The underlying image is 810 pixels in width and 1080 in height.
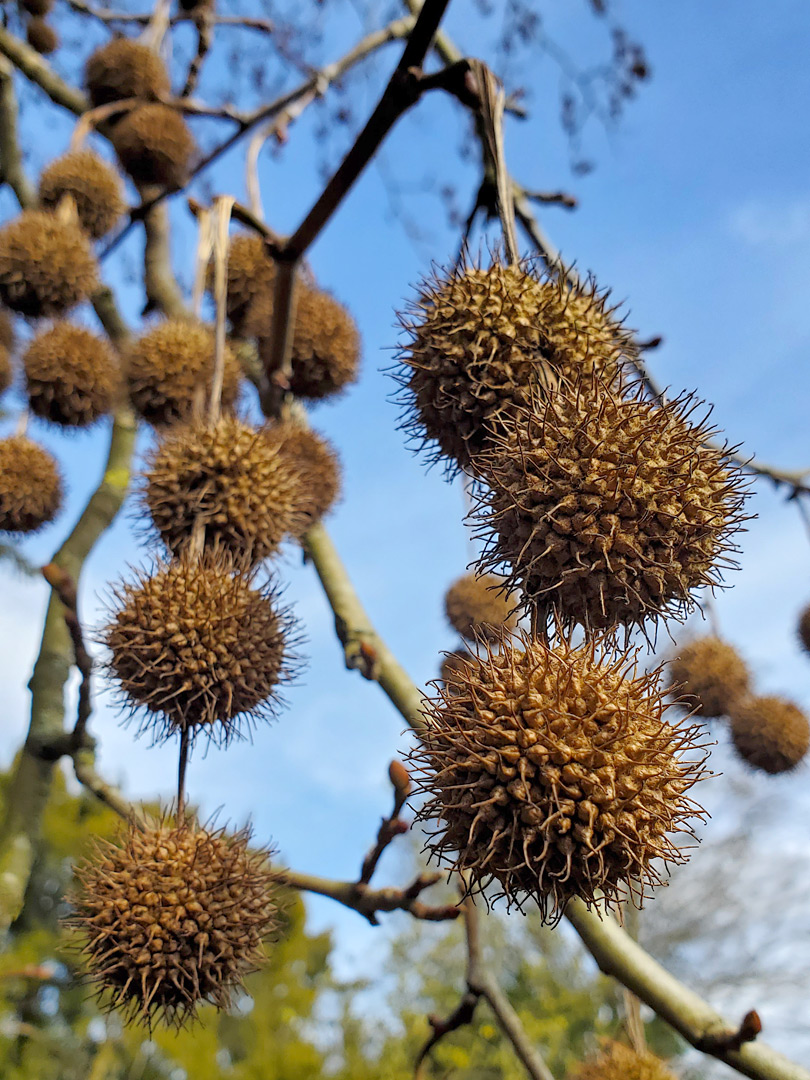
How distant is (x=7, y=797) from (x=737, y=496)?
2946mm

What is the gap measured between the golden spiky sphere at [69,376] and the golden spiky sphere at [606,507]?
2290 millimetres

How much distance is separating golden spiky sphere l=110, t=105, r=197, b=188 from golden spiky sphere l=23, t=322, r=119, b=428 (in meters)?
1.28

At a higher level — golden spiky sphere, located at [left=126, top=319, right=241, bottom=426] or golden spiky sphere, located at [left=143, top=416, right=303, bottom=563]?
golden spiky sphere, located at [left=126, top=319, right=241, bottom=426]

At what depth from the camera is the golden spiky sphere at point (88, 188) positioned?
3797mm

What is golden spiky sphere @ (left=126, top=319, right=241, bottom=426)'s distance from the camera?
2615 mm

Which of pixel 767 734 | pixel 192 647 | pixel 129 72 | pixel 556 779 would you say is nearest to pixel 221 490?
pixel 192 647

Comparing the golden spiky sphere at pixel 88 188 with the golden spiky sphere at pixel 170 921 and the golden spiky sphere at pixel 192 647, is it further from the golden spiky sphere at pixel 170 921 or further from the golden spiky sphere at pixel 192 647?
the golden spiky sphere at pixel 170 921

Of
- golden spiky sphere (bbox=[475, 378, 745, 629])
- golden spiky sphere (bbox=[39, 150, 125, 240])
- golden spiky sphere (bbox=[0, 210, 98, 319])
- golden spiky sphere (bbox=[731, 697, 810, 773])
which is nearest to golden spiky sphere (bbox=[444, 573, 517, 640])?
golden spiky sphere (bbox=[731, 697, 810, 773])

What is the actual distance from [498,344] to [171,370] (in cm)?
154

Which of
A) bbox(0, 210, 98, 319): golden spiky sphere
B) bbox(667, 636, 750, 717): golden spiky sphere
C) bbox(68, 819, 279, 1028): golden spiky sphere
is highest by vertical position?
bbox(0, 210, 98, 319): golden spiky sphere

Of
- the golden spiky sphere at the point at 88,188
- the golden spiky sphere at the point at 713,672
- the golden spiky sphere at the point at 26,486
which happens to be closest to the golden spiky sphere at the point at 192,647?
the golden spiky sphere at the point at 26,486

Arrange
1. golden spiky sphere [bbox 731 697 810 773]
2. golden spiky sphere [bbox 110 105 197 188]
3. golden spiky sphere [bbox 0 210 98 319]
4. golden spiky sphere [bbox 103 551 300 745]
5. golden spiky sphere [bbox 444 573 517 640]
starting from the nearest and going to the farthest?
golden spiky sphere [bbox 103 551 300 745] < golden spiky sphere [bbox 444 573 517 640] < golden spiky sphere [bbox 731 697 810 773] < golden spiky sphere [bbox 0 210 98 319] < golden spiky sphere [bbox 110 105 197 188]

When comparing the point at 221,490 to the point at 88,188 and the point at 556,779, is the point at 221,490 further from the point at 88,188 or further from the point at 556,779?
the point at 88,188

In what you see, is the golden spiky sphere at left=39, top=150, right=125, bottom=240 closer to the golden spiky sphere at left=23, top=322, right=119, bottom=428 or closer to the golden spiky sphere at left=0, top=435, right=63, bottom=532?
the golden spiky sphere at left=23, top=322, right=119, bottom=428
